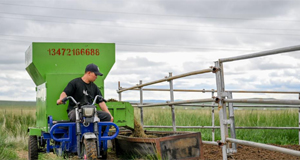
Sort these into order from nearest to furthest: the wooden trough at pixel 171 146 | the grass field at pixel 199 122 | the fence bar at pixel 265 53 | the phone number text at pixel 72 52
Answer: the fence bar at pixel 265 53, the wooden trough at pixel 171 146, the phone number text at pixel 72 52, the grass field at pixel 199 122

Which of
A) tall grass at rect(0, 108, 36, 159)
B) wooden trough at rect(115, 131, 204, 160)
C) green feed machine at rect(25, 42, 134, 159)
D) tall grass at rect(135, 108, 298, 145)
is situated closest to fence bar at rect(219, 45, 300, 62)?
wooden trough at rect(115, 131, 204, 160)

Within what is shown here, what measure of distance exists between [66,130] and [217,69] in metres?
2.89

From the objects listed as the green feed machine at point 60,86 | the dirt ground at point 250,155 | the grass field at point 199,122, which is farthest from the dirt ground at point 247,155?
the grass field at point 199,122

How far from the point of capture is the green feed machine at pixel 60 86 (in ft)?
24.3

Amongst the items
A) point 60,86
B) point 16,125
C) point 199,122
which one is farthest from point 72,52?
point 16,125

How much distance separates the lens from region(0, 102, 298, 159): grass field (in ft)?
36.7

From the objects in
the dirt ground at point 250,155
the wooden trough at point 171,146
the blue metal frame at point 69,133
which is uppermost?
the blue metal frame at point 69,133

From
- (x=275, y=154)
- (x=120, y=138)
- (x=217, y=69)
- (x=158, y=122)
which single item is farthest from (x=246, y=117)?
(x=217, y=69)

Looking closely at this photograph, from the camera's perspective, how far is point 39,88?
9141mm

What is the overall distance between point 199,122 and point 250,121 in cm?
158

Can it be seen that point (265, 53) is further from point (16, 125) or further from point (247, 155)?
point (16, 125)

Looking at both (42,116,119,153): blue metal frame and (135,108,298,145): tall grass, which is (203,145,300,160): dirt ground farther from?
(135,108,298,145): tall grass

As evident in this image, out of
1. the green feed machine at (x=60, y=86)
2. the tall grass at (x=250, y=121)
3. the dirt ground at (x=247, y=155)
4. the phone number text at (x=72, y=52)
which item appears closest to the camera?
the green feed machine at (x=60, y=86)

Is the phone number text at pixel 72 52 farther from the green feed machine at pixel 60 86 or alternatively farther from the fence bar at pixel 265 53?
the fence bar at pixel 265 53
